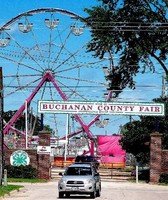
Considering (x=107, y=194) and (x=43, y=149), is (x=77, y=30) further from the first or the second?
(x=107, y=194)

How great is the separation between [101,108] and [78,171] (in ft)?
62.1

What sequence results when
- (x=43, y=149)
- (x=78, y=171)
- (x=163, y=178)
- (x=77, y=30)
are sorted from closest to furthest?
(x=78, y=171) < (x=163, y=178) < (x=43, y=149) < (x=77, y=30)

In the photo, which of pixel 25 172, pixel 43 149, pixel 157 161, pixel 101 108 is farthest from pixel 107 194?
pixel 101 108

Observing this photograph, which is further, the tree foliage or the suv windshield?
the tree foliage

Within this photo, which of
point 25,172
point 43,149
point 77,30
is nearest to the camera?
point 43,149

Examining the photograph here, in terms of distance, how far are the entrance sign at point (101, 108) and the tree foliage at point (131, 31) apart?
11.1 feet

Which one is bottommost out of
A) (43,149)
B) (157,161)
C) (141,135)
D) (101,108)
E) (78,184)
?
(78,184)

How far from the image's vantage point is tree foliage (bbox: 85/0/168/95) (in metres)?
46.7

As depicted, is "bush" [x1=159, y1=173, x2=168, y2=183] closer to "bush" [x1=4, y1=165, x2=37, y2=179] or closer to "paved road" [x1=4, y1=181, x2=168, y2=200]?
"paved road" [x1=4, y1=181, x2=168, y2=200]

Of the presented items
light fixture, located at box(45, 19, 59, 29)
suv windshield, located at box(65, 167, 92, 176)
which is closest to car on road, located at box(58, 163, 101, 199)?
suv windshield, located at box(65, 167, 92, 176)

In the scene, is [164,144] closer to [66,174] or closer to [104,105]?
[104,105]

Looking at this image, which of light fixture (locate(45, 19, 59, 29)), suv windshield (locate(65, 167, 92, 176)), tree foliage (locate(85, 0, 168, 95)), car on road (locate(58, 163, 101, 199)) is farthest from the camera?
light fixture (locate(45, 19, 59, 29))

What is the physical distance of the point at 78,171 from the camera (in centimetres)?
3247

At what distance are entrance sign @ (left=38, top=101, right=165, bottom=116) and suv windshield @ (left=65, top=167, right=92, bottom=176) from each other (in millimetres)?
18383
